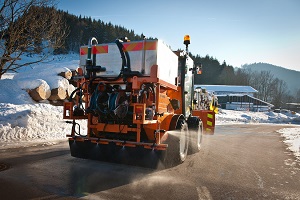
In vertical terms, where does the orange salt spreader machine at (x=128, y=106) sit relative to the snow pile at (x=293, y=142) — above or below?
above

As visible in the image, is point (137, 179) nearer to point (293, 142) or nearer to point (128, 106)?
point (128, 106)

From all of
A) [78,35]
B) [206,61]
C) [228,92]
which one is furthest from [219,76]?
[78,35]

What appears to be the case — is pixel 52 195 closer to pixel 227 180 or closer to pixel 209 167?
pixel 227 180

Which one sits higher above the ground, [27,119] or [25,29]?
[25,29]

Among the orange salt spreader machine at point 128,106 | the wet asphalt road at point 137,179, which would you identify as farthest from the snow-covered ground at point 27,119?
the orange salt spreader machine at point 128,106

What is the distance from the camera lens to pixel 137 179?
489cm

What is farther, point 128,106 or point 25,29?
point 25,29

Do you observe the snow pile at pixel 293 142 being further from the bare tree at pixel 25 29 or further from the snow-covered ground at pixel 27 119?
the bare tree at pixel 25 29

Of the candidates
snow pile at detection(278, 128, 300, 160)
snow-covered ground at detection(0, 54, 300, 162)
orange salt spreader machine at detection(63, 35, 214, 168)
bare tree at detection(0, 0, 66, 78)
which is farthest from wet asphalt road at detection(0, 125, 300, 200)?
bare tree at detection(0, 0, 66, 78)

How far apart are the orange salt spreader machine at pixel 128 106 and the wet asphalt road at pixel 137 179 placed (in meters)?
0.38

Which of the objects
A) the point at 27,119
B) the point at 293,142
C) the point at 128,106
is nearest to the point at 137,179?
the point at 128,106

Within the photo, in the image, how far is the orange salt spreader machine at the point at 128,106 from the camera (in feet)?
17.6

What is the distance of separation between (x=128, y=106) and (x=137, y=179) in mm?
1573

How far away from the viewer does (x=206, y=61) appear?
10281 centimetres
